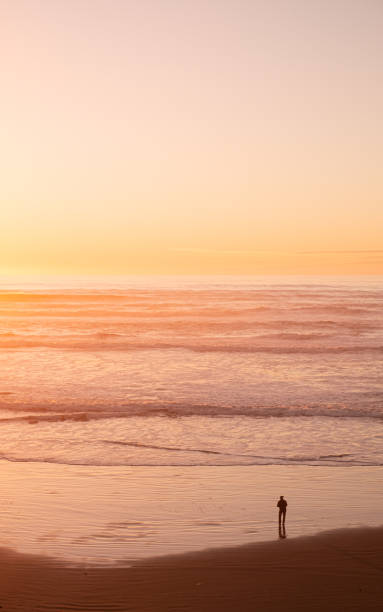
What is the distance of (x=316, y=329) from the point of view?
192ft

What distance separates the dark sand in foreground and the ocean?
5.93 metres

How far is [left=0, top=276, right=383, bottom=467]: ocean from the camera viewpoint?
18.7 meters

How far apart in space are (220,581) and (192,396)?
54.4 feet

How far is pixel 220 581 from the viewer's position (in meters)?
10.4

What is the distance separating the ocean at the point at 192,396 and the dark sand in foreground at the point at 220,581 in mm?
5925

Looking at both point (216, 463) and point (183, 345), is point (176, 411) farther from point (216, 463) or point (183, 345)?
point (183, 345)

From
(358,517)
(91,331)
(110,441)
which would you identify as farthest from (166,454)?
(91,331)

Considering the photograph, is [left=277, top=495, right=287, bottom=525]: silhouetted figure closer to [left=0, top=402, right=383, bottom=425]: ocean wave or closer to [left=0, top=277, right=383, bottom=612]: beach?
[left=0, top=277, right=383, bottom=612]: beach

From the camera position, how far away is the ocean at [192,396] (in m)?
18.7

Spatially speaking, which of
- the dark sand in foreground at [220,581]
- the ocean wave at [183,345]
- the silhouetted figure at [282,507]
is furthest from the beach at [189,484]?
the ocean wave at [183,345]

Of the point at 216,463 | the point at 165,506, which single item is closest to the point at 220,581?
the point at 165,506

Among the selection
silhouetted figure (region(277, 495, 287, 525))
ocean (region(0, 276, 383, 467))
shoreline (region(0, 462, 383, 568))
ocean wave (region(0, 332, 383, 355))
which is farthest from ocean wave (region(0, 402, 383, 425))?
ocean wave (region(0, 332, 383, 355))

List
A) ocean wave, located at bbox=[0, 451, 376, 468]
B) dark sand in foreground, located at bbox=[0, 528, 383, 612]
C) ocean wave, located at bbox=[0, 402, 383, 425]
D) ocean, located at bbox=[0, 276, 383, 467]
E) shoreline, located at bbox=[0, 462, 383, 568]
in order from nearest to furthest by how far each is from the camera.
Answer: dark sand in foreground, located at bbox=[0, 528, 383, 612]
shoreline, located at bbox=[0, 462, 383, 568]
ocean wave, located at bbox=[0, 451, 376, 468]
ocean, located at bbox=[0, 276, 383, 467]
ocean wave, located at bbox=[0, 402, 383, 425]

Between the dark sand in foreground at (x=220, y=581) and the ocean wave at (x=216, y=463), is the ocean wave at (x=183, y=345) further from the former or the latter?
the dark sand in foreground at (x=220, y=581)
